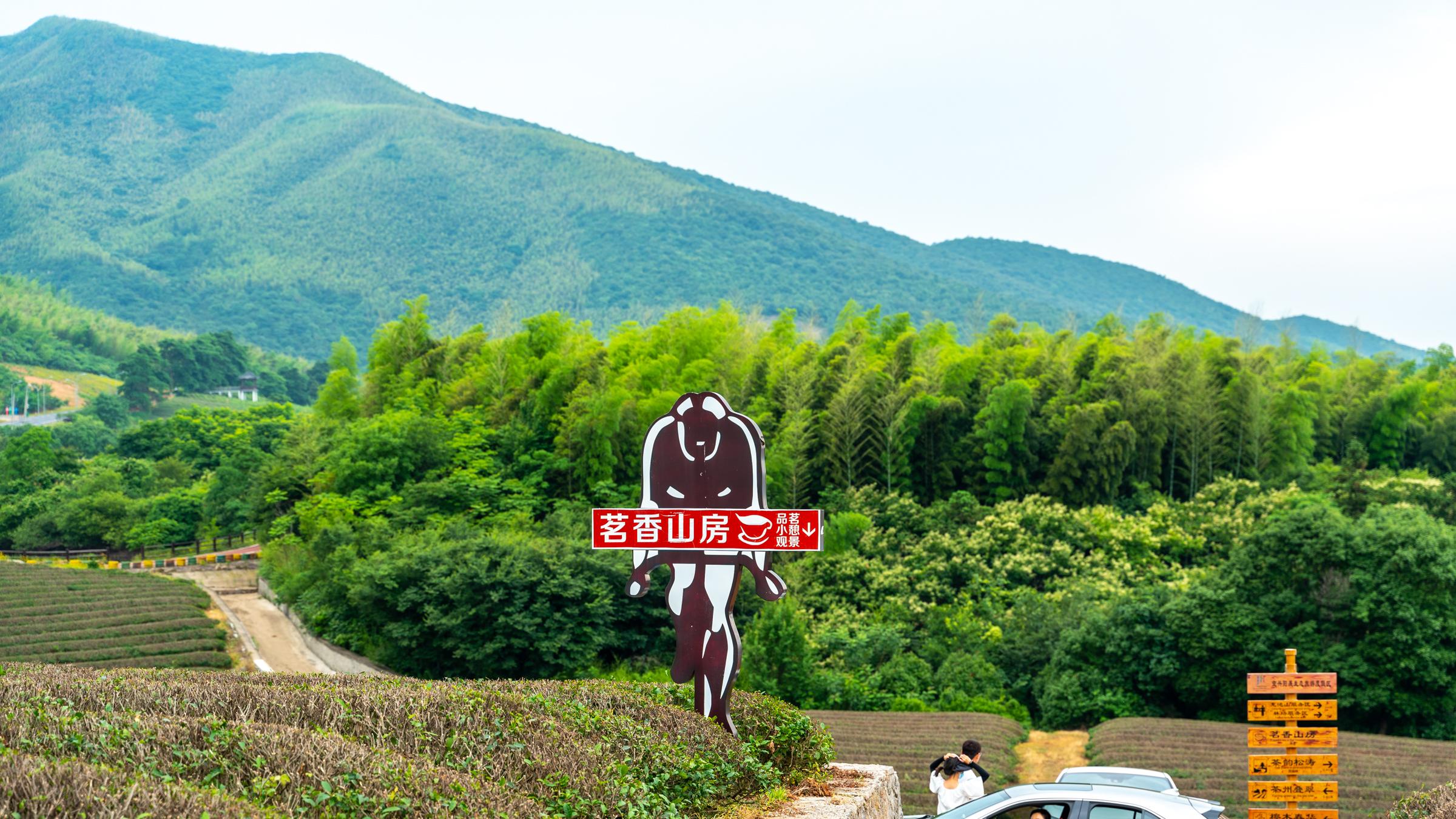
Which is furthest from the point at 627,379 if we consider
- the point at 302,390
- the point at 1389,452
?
the point at 302,390

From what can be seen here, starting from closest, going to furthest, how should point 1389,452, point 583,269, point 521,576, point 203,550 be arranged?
point 521,576
point 1389,452
point 203,550
point 583,269

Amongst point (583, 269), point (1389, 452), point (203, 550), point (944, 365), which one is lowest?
point (203, 550)

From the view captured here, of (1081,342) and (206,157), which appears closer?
(1081,342)

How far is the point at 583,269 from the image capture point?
152 metres

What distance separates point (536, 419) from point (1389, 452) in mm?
28564

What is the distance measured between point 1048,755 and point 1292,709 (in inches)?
427

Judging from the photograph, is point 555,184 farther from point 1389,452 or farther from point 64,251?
point 1389,452

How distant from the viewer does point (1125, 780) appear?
334 inches

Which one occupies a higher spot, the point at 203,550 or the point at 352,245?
the point at 352,245

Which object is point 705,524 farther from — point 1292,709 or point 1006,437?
point 1006,437

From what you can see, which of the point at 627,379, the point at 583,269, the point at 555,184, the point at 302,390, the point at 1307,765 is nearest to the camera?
the point at 1307,765

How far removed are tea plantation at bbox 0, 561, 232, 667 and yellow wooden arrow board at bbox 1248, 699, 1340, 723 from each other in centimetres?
2056

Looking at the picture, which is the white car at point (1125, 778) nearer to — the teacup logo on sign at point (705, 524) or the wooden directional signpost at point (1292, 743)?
the wooden directional signpost at point (1292, 743)

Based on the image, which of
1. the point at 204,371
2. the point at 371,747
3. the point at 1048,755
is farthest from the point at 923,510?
the point at 204,371
